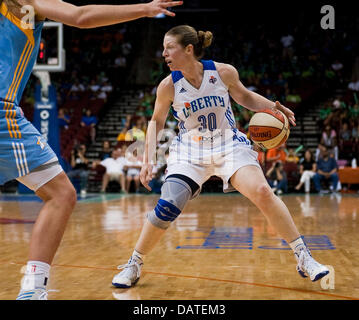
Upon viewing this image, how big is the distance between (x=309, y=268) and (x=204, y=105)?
A: 131 centimetres

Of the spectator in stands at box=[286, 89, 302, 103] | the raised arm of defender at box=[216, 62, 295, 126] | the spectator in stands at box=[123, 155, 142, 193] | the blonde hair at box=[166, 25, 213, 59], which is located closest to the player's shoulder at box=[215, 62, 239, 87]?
the raised arm of defender at box=[216, 62, 295, 126]

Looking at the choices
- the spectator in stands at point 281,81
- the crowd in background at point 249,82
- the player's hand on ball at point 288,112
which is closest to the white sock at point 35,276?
the player's hand on ball at point 288,112

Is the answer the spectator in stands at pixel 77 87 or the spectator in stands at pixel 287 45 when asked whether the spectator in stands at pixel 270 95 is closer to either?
the spectator in stands at pixel 287 45

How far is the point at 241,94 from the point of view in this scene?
4.17 m

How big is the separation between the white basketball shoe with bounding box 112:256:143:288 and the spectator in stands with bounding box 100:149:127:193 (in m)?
12.5

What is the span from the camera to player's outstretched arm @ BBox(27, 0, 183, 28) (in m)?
2.67

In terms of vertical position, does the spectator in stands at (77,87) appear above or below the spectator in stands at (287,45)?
below

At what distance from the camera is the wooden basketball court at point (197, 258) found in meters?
3.51

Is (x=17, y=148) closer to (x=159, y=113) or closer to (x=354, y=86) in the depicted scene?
(x=159, y=113)

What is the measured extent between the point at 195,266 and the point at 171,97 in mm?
1335

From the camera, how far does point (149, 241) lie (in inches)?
152

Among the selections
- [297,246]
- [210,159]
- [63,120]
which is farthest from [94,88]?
[297,246]
